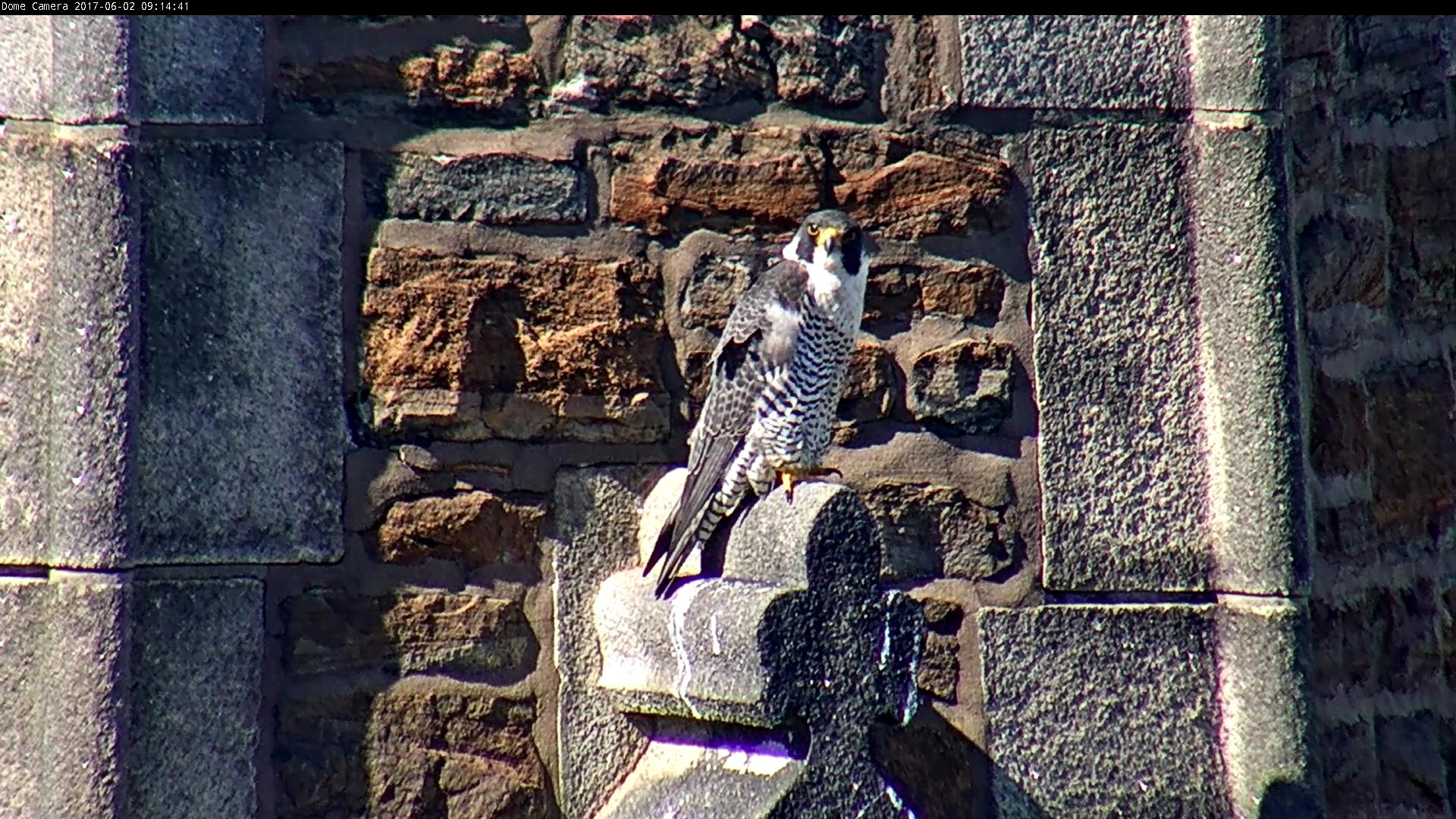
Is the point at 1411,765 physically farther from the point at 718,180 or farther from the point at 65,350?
the point at 65,350

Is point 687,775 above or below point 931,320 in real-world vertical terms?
below

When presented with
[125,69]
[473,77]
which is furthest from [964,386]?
[125,69]

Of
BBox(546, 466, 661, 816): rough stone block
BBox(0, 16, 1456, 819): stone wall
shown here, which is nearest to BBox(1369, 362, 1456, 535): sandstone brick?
BBox(0, 16, 1456, 819): stone wall

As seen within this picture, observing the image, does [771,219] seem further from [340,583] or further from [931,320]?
[340,583]

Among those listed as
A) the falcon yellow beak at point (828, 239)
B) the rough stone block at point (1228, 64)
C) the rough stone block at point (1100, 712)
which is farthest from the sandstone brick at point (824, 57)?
the rough stone block at point (1100, 712)

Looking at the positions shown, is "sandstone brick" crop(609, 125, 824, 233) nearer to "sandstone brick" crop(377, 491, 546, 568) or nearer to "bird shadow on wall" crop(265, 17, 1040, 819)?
"bird shadow on wall" crop(265, 17, 1040, 819)

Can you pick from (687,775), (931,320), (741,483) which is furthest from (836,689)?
(931,320)

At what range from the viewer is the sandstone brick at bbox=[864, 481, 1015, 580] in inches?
126

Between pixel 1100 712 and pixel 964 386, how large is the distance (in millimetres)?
639

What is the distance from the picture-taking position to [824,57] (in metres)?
3.24

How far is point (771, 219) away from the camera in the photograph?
3.24 metres

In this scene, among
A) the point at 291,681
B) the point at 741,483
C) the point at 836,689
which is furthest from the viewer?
the point at 741,483

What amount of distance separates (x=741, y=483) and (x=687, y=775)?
561 millimetres

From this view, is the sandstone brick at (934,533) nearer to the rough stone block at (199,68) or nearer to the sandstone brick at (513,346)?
the sandstone brick at (513,346)
